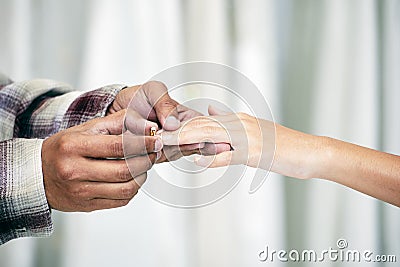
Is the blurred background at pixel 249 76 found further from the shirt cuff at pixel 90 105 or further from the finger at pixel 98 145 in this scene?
the finger at pixel 98 145

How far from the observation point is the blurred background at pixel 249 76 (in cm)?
106

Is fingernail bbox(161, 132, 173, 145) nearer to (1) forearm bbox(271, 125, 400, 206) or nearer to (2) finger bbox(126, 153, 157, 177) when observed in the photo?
(2) finger bbox(126, 153, 157, 177)

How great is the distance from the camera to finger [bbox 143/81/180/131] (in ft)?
2.20

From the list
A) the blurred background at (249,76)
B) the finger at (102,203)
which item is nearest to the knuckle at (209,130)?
the finger at (102,203)

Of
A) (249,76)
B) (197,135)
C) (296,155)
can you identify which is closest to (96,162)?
(197,135)

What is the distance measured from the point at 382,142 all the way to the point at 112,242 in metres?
0.51

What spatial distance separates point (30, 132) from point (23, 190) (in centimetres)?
17

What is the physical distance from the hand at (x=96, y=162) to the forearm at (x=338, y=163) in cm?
15

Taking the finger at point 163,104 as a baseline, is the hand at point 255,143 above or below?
below

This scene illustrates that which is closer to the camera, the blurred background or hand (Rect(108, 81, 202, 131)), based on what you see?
hand (Rect(108, 81, 202, 131))

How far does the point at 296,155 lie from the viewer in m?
0.68

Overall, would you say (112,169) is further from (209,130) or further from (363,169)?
(363,169)

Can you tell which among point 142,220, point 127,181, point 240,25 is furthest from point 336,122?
point 127,181

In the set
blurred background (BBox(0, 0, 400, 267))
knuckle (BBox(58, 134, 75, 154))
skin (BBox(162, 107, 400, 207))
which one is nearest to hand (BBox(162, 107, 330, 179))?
skin (BBox(162, 107, 400, 207))
